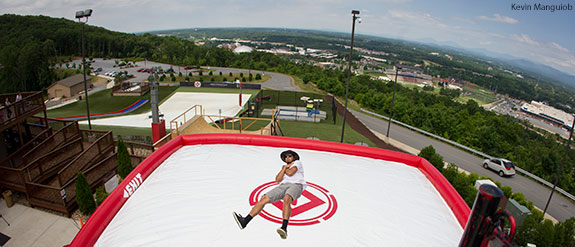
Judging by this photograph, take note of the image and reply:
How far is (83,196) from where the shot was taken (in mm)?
12508

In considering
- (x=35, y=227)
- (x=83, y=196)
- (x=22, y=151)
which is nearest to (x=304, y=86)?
(x=22, y=151)

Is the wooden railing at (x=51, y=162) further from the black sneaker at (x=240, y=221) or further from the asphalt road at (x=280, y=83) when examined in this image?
the asphalt road at (x=280, y=83)

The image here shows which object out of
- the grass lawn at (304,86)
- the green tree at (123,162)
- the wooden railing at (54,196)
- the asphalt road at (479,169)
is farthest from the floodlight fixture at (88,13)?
the grass lawn at (304,86)

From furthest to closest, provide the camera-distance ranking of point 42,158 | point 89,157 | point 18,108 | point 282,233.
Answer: point 89,157
point 18,108
point 42,158
point 282,233

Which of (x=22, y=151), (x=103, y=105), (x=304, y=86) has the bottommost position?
(x=103, y=105)

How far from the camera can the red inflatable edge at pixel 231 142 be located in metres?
5.63

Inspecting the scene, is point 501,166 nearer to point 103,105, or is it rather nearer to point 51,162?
point 51,162

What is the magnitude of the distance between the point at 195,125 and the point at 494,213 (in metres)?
16.5

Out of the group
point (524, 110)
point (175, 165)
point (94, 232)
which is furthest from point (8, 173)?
point (524, 110)

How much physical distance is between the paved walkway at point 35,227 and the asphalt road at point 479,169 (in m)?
28.5

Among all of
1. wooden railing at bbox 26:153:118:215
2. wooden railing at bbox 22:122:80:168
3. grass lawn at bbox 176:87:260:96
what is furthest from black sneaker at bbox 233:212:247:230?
grass lawn at bbox 176:87:260:96

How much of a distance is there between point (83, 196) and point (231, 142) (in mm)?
7732

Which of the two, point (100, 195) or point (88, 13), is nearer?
point (100, 195)

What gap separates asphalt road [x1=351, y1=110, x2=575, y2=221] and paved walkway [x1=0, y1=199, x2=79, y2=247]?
93.3 ft
